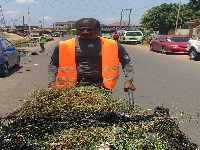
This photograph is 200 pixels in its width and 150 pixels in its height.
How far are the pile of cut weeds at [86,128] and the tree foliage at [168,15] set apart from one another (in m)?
57.9

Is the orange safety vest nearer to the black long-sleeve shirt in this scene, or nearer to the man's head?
the black long-sleeve shirt

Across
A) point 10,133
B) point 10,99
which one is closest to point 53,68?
point 10,133

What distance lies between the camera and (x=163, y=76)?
9820 millimetres

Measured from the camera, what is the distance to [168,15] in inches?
2242

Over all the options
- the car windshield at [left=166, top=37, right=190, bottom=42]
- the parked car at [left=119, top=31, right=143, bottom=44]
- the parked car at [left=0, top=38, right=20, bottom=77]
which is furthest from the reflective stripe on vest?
the parked car at [left=119, top=31, right=143, bottom=44]

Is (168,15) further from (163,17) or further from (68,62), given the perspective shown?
(68,62)

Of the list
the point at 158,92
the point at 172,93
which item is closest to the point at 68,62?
the point at 158,92

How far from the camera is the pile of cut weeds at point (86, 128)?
5.32 ft

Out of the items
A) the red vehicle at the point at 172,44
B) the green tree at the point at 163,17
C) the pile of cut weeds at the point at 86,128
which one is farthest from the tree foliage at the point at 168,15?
the pile of cut weeds at the point at 86,128

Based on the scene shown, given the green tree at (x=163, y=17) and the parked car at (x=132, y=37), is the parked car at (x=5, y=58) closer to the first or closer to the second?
the parked car at (x=132, y=37)

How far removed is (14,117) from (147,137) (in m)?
1.01

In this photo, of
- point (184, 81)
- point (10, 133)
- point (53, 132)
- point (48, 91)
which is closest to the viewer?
point (10, 133)

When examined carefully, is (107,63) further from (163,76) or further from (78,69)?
(163,76)

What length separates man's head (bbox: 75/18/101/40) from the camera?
8.87 feet
